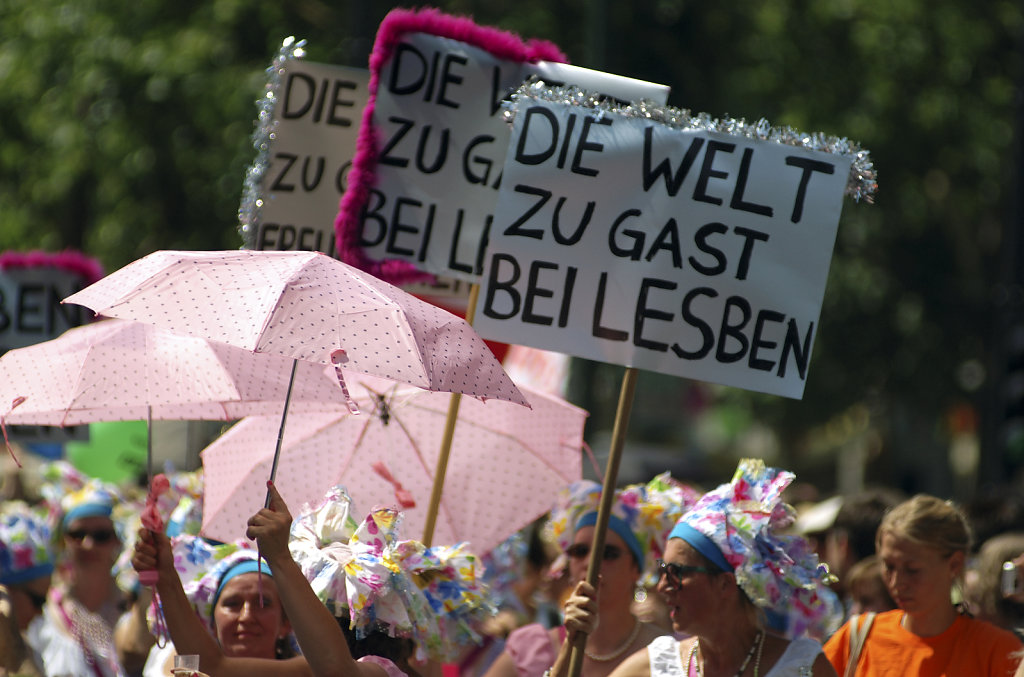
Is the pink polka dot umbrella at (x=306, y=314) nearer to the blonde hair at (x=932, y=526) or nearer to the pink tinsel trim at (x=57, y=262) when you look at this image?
the blonde hair at (x=932, y=526)

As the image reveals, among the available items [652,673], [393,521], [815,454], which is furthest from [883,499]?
[815,454]

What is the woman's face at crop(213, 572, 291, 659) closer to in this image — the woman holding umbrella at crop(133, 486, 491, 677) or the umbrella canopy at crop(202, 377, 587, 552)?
the woman holding umbrella at crop(133, 486, 491, 677)

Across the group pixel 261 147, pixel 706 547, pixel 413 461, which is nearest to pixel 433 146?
pixel 261 147

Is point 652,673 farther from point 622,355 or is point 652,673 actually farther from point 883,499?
point 883,499

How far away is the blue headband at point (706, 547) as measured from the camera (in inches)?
183

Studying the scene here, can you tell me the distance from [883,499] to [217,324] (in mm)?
4553

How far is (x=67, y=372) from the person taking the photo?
4980 millimetres

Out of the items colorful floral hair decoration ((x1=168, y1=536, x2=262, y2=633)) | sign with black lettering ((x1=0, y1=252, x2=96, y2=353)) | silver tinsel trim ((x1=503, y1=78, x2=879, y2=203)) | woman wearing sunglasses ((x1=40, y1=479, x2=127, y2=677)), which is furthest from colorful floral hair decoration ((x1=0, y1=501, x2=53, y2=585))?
silver tinsel trim ((x1=503, y1=78, x2=879, y2=203))

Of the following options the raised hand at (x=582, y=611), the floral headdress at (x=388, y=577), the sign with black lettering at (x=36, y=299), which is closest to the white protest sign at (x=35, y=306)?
the sign with black lettering at (x=36, y=299)

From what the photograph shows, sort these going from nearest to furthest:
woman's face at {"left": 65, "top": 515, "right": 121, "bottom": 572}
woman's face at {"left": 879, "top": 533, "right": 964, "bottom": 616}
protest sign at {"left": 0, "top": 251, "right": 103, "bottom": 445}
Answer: woman's face at {"left": 879, "top": 533, "right": 964, "bottom": 616}, woman's face at {"left": 65, "top": 515, "right": 121, "bottom": 572}, protest sign at {"left": 0, "top": 251, "right": 103, "bottom": 445}

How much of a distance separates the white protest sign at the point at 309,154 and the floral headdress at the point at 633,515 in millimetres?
1548

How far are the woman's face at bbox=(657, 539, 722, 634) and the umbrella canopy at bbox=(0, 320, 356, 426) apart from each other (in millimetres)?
1472

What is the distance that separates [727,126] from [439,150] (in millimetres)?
1503

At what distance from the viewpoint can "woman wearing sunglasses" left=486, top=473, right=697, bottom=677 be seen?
5711mm
